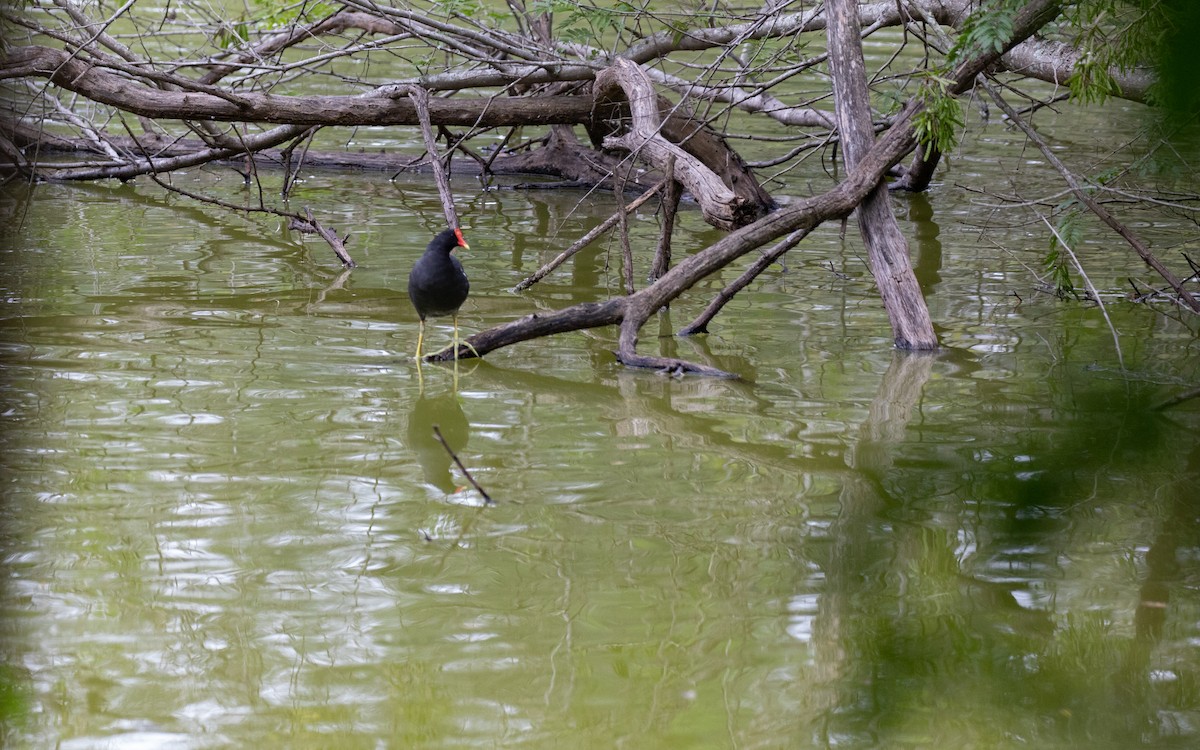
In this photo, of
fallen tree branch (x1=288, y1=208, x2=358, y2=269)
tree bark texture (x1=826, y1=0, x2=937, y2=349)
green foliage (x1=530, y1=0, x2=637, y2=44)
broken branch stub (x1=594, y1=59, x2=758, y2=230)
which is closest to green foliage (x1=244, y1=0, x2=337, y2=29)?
fallen tree branch (x1=288, y1=208, x2=358, y2=269)

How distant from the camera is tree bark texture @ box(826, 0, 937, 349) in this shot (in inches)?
280

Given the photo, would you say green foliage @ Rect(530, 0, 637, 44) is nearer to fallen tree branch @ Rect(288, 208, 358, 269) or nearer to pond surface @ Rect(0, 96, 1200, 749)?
pond surface @ Rect(0, 96, 1200, 749)

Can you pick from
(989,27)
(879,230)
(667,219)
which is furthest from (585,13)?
(989,27)

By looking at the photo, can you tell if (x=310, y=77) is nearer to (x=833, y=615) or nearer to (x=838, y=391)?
(x=838, y=391)

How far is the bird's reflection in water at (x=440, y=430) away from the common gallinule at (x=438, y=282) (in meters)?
0.63

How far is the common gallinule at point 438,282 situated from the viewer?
22.0 feet

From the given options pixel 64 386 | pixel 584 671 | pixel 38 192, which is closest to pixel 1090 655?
pixel 584 671

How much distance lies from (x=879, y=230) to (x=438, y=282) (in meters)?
2.64

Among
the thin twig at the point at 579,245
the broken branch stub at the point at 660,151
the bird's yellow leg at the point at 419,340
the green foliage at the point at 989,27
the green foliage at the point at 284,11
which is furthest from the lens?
the green foliage at the point at 284,11

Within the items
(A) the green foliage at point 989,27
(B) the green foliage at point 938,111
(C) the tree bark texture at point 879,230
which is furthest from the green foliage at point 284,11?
(A) the green foliage at point 989,27

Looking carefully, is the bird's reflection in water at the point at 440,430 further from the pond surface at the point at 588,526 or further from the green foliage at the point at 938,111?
the green foliage at the point at 938,111

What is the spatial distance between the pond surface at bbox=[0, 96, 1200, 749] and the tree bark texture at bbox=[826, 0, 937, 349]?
231 mm

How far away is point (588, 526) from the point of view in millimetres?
4676

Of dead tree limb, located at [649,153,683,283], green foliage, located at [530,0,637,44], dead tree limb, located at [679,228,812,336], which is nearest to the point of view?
dead tree limb, located at [679,228,812,336]
